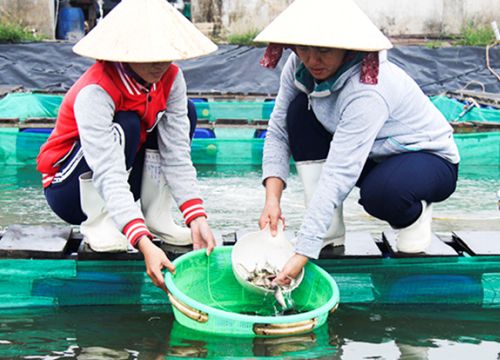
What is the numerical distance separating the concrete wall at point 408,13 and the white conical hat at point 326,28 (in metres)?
9.56

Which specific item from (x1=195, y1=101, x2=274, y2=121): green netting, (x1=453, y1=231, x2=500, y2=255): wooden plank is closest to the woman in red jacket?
(x1=453, y1=231, x2=500, y2=255): wooden plank

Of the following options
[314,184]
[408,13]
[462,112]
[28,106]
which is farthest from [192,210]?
[408,13]

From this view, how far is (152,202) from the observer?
2.71 metres

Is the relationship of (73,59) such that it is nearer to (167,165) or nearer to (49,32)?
(49,32)

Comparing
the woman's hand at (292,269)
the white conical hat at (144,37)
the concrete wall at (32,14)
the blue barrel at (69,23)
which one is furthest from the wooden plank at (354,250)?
the blue barrel at (69,23)

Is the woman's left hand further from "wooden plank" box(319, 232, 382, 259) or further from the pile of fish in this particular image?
"wooden plank" box(319, 232, 382, 259)

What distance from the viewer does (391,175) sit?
2.45 meters

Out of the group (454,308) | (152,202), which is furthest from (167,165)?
(454,308)

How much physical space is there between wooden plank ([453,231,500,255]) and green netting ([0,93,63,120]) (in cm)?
488

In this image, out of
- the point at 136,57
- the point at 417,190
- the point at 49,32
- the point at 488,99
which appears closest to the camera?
the point at 136,57

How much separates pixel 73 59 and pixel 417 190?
→ 7312 mm

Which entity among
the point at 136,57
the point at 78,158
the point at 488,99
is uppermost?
the point at 136,57

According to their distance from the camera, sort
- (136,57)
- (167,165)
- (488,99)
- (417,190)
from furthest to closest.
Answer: (488,99) < (167,165) < (417,190) < (136,57)

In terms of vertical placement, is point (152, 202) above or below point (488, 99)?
above
